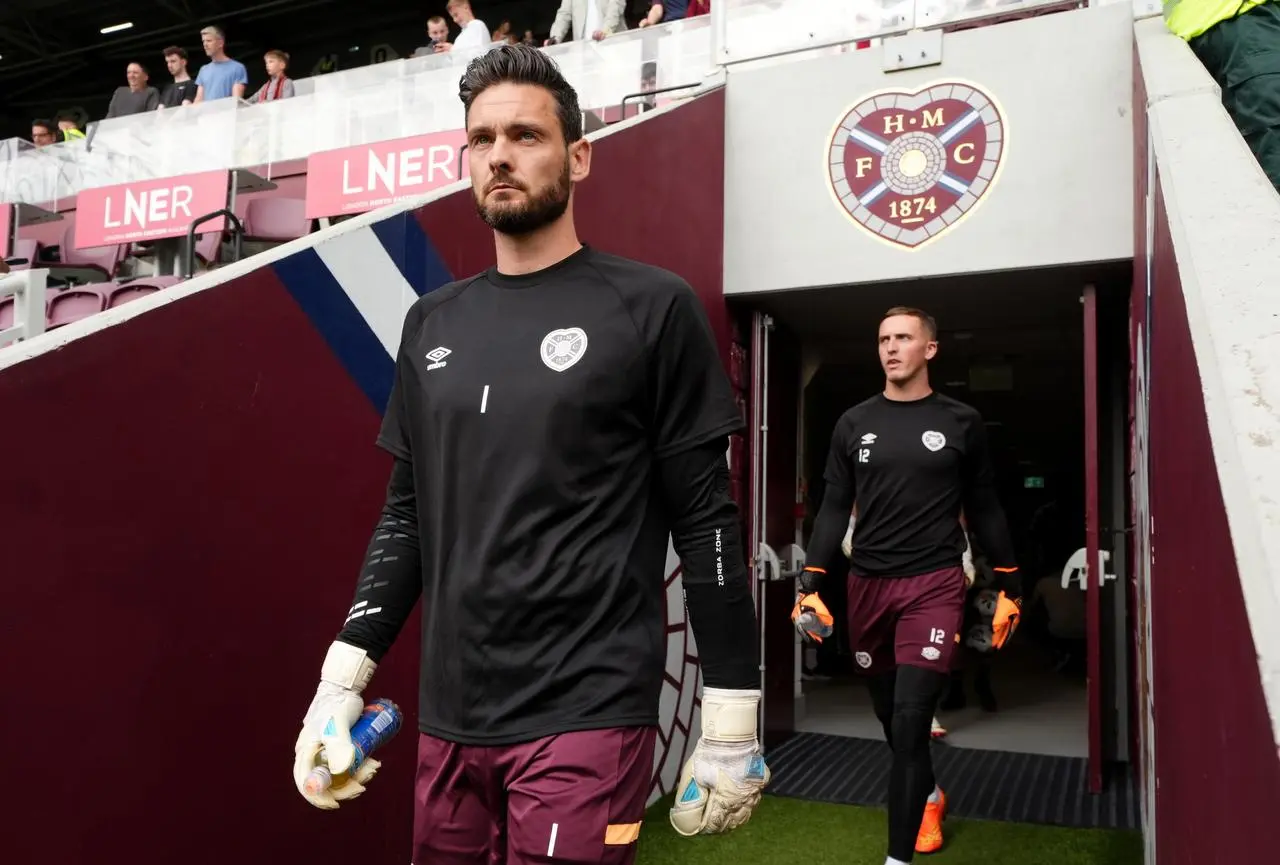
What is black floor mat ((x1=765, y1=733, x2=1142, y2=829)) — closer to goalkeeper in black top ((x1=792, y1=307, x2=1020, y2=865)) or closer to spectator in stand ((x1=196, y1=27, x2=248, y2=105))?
goalkeeper in black top ((x1=792, y1=307, x2=1020, y2=865))

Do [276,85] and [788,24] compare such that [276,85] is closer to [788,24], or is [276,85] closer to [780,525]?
[788,24]

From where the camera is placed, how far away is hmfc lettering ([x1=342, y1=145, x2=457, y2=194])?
686 cm

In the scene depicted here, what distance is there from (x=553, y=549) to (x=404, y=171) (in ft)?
18.9

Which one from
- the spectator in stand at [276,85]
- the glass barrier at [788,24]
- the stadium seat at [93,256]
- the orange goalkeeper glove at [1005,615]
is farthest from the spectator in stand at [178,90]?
the orange goalkeeper glove at [1005,615]

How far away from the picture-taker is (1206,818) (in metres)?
1.38

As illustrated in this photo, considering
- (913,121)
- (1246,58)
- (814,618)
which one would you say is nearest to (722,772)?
(814,618)

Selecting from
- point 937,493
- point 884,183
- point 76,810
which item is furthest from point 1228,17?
point 76,810

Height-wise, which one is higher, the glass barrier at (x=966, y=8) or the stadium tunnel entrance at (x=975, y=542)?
the glass barrier at (x=966, y=8)

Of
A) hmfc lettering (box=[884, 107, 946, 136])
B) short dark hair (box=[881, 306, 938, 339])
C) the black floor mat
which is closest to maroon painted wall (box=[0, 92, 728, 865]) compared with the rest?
short dark hair (box=[881, 306, 938, 339])

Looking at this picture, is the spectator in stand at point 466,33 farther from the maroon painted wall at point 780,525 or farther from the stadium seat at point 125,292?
the maroon painted wall at point 780,525

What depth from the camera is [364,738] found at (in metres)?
1.70

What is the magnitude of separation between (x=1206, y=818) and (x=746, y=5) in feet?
15.4

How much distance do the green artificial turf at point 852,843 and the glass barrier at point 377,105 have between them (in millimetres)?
3283

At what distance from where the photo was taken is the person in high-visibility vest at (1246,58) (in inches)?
140
